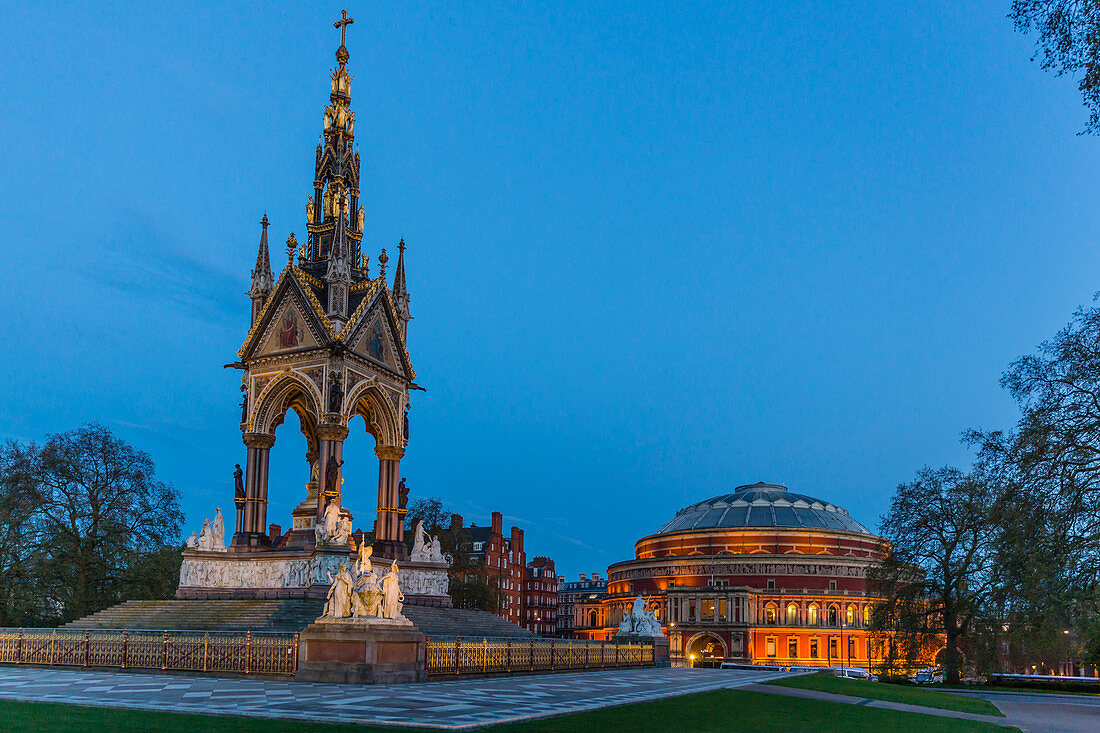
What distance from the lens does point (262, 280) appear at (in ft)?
117

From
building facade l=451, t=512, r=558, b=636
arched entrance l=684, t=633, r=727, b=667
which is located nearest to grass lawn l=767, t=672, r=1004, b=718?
building facade l=451, t=512, r=558, b=636

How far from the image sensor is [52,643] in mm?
23781

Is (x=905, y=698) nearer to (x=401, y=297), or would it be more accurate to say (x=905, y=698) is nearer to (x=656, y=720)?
(x=656, y=720)

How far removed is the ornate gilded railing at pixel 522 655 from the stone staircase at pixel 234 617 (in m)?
1.92

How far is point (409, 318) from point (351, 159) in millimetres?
7037

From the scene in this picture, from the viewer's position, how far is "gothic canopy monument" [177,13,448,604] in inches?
1205

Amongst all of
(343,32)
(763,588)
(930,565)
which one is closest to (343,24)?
(343,32)

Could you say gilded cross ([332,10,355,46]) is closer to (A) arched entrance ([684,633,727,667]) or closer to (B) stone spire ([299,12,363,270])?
(B) stone spire ([299,12,363,270])

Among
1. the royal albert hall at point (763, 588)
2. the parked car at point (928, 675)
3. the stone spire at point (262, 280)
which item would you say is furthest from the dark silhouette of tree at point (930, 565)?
the royal albert hall at point (763, 588)

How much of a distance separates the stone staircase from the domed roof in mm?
77535

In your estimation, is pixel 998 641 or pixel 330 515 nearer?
pixel 330 515

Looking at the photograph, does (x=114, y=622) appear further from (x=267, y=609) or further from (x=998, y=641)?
(x=998, y=641)

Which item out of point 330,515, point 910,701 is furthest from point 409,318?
point 910,701

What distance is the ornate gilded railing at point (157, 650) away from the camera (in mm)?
20562
